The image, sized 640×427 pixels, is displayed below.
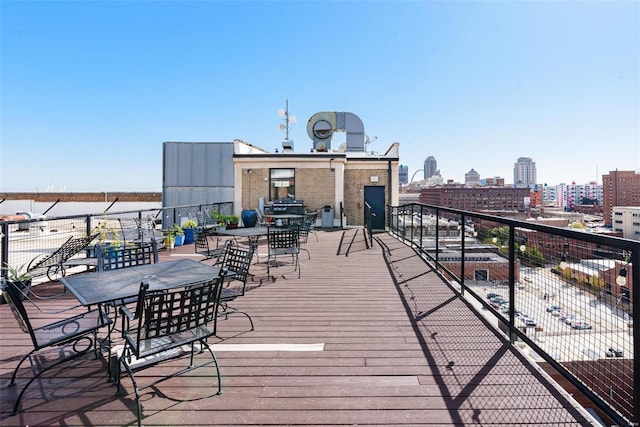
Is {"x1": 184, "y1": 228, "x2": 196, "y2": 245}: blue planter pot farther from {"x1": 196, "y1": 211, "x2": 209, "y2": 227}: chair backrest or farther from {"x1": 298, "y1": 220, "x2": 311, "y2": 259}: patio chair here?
{"x1": 298, "y1": 220, "x2": 311, "y2": 259}: patio chair

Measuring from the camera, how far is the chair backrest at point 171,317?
1885 mm

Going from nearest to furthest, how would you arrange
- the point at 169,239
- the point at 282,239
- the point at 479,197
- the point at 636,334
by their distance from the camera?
the point at 636,334 < the point at 282,239 < the point at 169,239 < the point at 479,197

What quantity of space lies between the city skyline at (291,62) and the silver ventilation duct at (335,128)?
1.64 feet

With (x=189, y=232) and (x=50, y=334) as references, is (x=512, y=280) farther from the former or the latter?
(x=189, y=232)

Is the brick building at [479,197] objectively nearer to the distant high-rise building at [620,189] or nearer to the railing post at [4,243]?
the distant high-rise building at [620,189]

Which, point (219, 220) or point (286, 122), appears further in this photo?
point (286, 122)

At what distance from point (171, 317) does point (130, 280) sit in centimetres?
96

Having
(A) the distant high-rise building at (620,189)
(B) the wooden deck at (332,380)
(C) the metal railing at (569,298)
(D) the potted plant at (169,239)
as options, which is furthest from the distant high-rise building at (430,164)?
(B) the wooden deck at (332,380)

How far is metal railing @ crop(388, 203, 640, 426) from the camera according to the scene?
1.67 m

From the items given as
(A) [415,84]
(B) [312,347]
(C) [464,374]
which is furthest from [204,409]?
(A) [415,84]

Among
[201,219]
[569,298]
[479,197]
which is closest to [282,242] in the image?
[569,298]

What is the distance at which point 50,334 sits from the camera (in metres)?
2.22

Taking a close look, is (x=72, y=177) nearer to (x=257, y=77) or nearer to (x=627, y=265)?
(x=257, y=77)

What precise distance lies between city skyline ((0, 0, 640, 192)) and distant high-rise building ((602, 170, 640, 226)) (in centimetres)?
267
